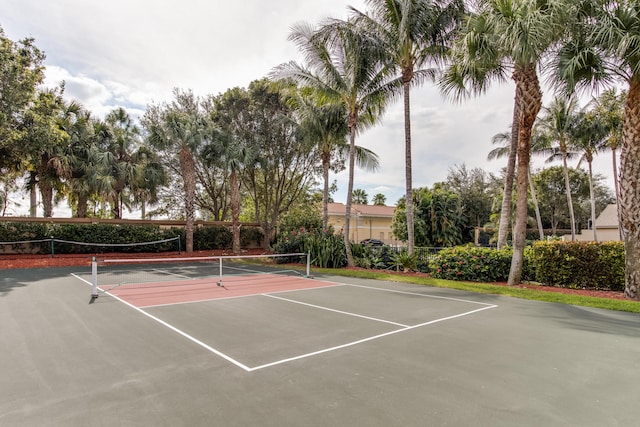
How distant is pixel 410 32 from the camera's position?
14453 millimetres

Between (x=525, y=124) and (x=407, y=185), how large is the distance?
17.0 ft

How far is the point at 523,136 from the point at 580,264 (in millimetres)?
4402

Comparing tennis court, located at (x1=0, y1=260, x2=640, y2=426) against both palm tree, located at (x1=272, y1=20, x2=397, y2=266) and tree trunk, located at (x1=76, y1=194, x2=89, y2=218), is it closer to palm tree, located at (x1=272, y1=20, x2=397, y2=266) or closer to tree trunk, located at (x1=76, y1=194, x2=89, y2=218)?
palm tree, located at (x1=272, y1=20, x2=397, y2=266)

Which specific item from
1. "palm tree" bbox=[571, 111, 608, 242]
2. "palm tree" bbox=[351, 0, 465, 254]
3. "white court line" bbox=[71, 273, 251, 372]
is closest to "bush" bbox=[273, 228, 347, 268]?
"palm tree" bbox=[351, 0, 465, 254]

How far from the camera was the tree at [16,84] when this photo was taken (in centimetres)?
1584

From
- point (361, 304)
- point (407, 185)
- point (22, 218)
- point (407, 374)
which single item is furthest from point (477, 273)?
point (22, 218)

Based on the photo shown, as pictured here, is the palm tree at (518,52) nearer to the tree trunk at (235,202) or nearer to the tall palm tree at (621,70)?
the tall palm tree at (621,70)

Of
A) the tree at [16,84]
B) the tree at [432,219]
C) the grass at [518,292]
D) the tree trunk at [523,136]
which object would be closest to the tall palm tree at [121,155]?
the tree at [16,84]

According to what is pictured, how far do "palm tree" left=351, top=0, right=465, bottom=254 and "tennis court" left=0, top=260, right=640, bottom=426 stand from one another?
8788mm

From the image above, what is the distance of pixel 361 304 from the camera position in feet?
29.3

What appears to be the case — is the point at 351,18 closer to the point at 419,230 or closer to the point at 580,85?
the point at 580,85

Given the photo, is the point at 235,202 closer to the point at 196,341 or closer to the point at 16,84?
the point at 16,84

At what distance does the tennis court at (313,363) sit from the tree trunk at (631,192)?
250 centimetres

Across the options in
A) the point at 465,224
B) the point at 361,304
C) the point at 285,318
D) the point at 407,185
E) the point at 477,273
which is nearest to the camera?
the point at 285,318
